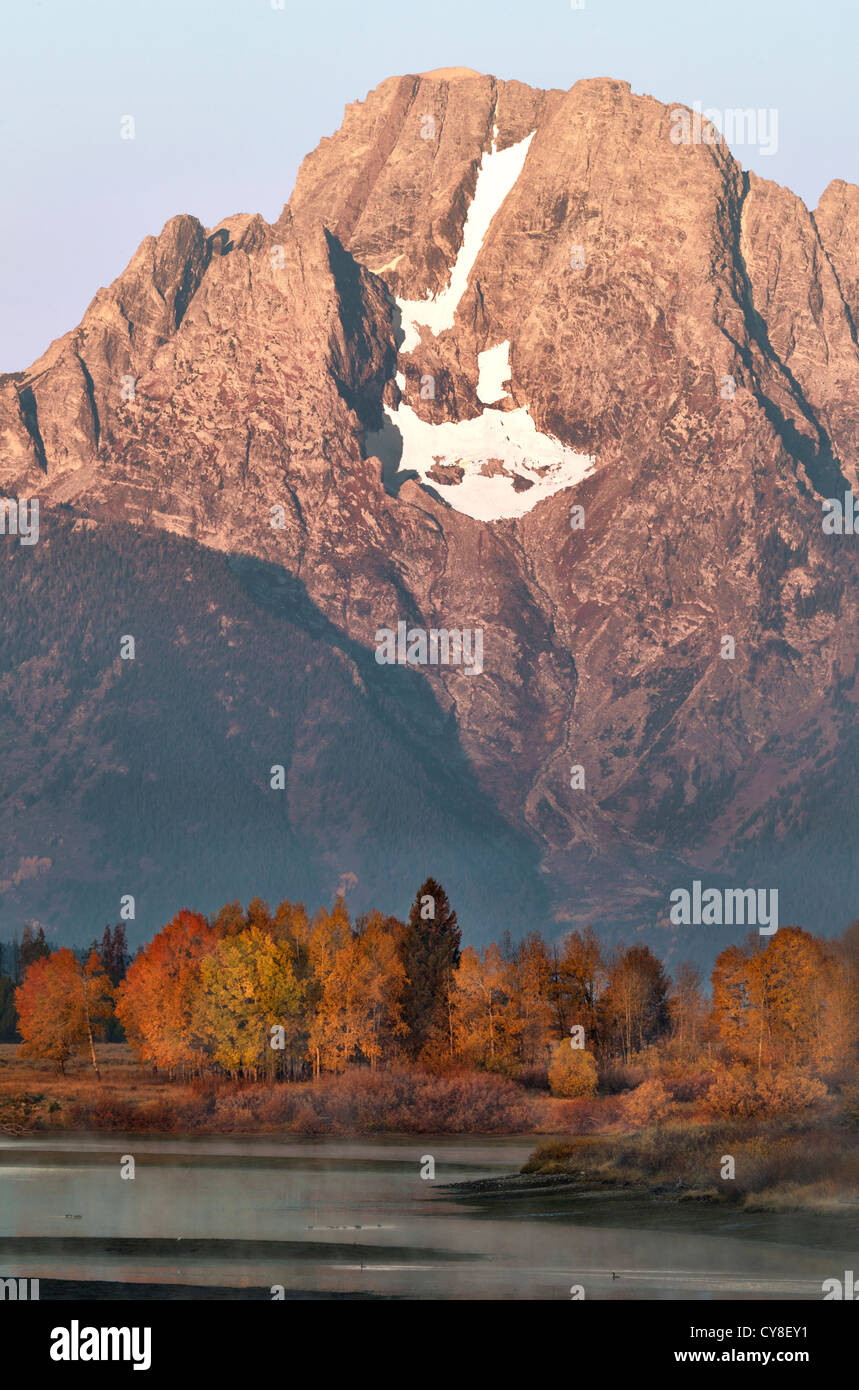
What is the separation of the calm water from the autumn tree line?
4158cm

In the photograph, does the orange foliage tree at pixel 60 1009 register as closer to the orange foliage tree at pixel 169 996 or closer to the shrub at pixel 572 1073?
the orange foliage tree at pixel 169 996

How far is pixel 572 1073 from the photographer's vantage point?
5418 inches

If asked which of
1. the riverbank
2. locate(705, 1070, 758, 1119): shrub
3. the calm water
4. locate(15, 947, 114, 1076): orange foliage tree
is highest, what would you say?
locate(15, 947, 114, 1076): orange foliage tree

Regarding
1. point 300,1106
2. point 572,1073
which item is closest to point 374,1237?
point 300,1106

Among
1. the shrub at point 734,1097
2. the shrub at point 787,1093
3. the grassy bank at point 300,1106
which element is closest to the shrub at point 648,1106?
the shrub at point 734,1097

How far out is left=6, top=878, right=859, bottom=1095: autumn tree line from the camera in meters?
132

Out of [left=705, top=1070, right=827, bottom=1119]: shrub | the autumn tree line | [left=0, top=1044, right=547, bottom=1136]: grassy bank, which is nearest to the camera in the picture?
[left=705, top=1070, right=827, bottom=1119]: shrub

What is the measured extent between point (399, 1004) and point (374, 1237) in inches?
3177

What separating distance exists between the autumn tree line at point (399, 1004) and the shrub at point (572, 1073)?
147 mm

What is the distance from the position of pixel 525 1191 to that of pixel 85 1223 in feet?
68.6

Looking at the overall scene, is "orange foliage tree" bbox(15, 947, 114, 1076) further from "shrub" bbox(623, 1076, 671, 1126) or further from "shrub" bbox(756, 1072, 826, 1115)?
"shrub" bbox(756, 1072, 826, 1115)

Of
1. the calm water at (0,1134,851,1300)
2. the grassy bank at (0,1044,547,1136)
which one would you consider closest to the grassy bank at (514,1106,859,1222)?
the calm water at (0,1134,851,1300)
